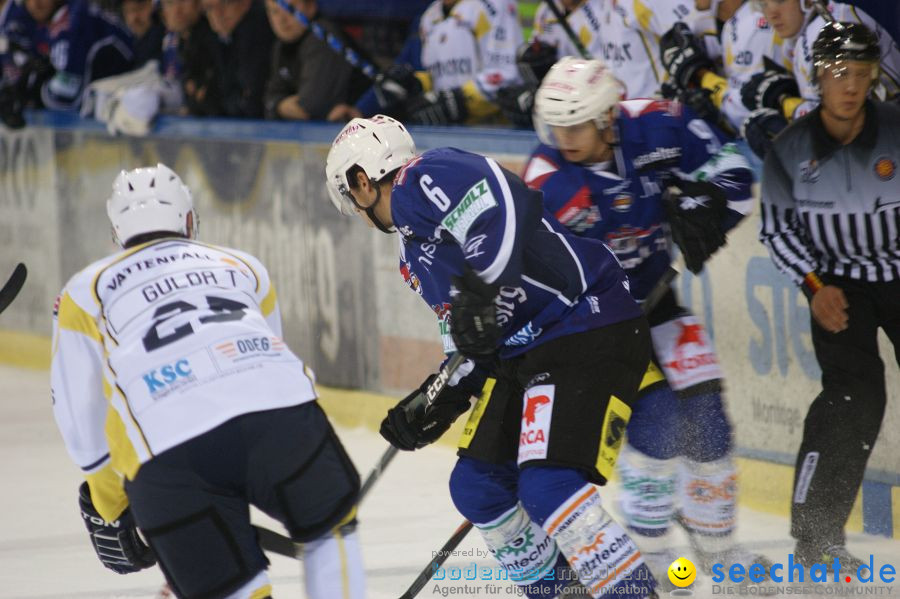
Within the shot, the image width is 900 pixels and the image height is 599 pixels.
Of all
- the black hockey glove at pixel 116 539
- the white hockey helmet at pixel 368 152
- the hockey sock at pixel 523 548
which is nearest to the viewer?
the black hockey glove at pixel 116 539

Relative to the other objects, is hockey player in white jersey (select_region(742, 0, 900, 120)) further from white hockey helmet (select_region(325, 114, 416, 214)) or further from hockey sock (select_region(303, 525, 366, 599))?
hockey sock (select_region(303, 525, 366, 599))

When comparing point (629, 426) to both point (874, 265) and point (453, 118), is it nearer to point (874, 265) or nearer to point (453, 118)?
point (874, 265)

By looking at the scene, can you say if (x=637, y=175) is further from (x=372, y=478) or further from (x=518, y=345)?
(x=372, y=478)

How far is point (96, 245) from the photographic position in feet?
25.7

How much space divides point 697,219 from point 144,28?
5131 millimetres

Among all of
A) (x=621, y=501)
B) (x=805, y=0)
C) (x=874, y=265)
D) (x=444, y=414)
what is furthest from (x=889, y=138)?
(x=444, y=414)

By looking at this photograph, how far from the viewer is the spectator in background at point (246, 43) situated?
277 inches

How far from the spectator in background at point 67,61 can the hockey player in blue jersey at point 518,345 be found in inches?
195

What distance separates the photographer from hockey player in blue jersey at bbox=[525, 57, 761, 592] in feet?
12.3

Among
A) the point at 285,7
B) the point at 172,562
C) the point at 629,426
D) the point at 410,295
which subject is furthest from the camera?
the point at 285,7

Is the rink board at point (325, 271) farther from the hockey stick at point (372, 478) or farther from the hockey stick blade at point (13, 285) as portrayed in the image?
the hockey stick blade at point (13, 285)

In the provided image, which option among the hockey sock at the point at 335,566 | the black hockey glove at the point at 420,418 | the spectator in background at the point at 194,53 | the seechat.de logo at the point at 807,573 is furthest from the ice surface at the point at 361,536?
the spectator in background at the point at 194,53

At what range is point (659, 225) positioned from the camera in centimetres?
391

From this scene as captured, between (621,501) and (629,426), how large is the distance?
225mm
